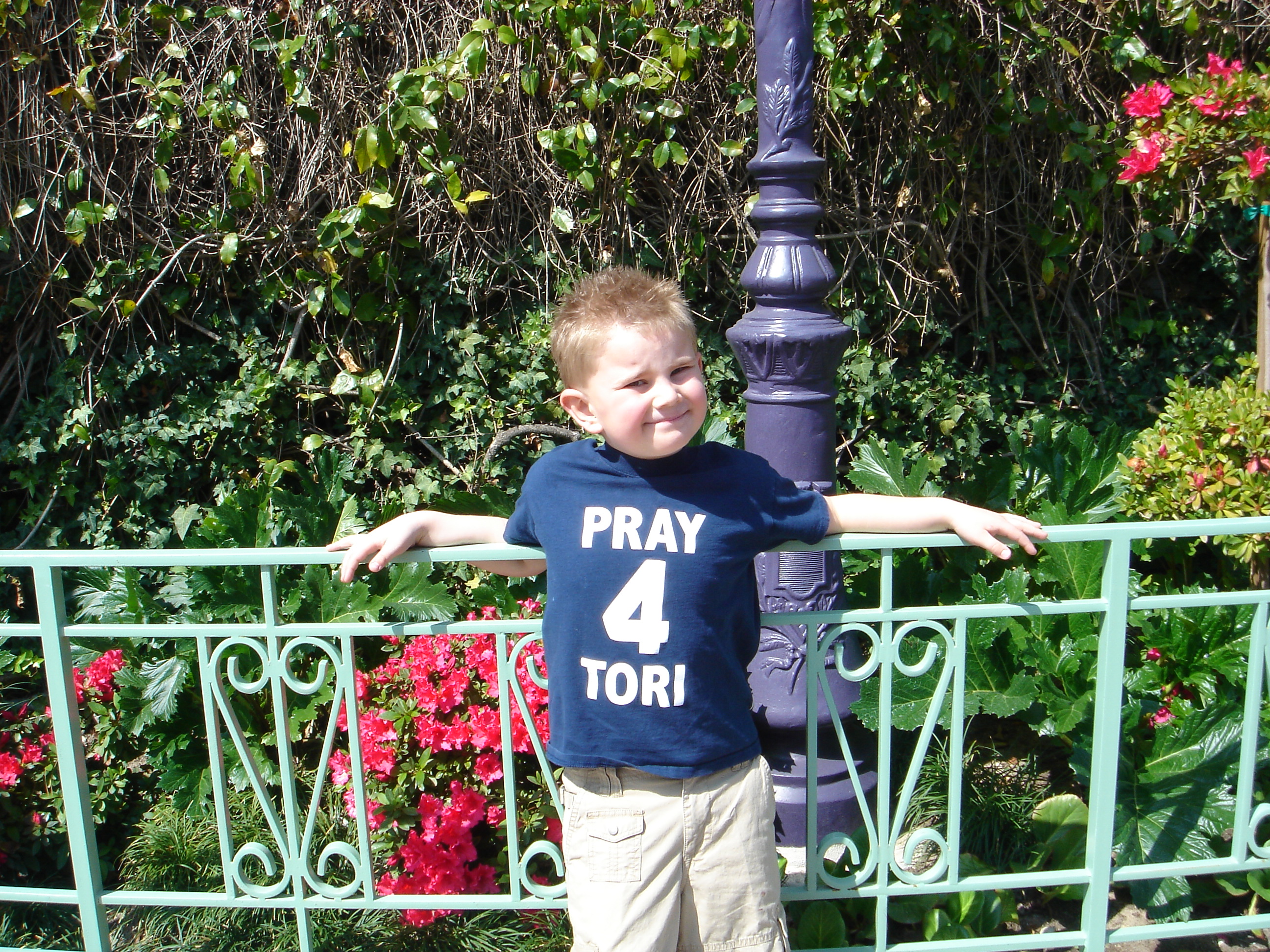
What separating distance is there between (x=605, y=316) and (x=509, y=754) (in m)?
0.94

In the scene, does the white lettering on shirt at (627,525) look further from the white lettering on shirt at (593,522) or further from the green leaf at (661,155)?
the green leaf at (661,155)

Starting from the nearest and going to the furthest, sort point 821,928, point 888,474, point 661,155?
point 821,928
point 888,474
point 661,155

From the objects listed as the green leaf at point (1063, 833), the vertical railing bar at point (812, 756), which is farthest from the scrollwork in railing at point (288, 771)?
the green leaf at point (1063, 833)

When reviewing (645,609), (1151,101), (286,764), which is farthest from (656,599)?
(1151,101)

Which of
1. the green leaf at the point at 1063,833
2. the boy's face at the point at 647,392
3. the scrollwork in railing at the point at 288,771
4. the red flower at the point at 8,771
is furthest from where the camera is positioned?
the red flower at the point at 8,771

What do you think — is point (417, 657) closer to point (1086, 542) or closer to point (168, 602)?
point (168, 602)

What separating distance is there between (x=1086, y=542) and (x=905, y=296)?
158cm

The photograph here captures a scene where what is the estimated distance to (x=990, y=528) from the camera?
5.90 ft

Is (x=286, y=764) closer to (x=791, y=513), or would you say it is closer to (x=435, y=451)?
(x=791, y=513)

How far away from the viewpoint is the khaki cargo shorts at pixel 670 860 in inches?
65.8

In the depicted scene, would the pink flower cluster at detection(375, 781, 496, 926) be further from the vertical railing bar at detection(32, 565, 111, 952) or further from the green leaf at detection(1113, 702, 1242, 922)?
the green leaf at detection(1113, 702, 1242, 922)

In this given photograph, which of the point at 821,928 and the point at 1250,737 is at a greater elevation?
the point at 1250,737

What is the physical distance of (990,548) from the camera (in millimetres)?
1784

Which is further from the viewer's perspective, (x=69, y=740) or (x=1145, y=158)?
(x=1145, y=158)
